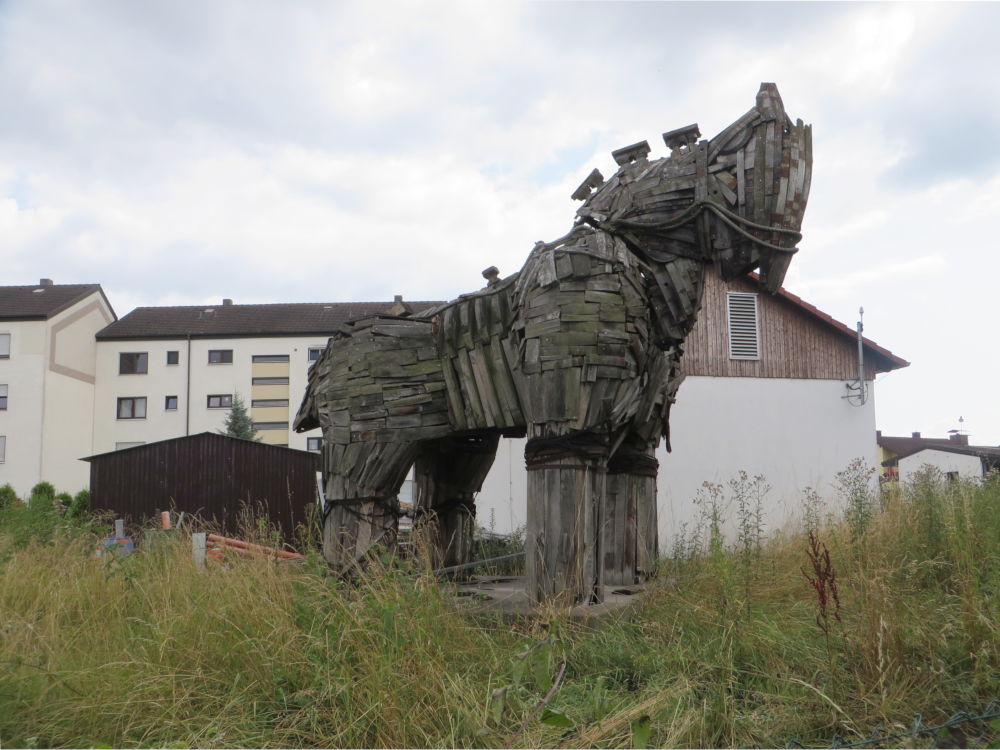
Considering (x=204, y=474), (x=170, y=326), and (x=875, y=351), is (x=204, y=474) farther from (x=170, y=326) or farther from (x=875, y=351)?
(x=170, y=326)

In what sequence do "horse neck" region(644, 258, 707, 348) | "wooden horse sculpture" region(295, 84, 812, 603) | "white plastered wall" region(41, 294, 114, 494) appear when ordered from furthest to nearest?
"white plastered wall" region(41, 294, 114, 494), "horse neck" region(644, 258, 707, 348), "wooden horse sculpture" region(295, 84, 812, 603)

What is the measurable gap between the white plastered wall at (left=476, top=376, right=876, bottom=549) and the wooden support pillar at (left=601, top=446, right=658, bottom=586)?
809cm

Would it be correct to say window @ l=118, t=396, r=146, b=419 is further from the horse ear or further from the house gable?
the horse ear

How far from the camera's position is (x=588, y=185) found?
5754 millimetres

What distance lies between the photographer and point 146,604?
17.3 ft

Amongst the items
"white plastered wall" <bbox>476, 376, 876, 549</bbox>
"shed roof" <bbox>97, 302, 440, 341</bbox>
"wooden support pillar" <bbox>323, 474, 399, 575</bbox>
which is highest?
"shed roof" <bbox>97, 302, 440, 341</bbox>

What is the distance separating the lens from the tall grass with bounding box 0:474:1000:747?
3574 mm

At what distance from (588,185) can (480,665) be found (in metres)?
3.13

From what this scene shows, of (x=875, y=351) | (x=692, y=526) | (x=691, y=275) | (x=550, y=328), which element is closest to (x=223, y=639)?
(x=550, y=328)

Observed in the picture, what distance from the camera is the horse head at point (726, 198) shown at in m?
4.94

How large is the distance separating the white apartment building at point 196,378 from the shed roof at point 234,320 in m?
0.06

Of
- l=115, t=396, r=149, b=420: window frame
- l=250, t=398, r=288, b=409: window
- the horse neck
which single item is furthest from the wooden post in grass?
l=115, t=396, r=149, b=420: window frame

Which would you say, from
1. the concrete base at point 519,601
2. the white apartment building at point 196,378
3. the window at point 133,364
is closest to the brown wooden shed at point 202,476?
the concrete base at point 519,601

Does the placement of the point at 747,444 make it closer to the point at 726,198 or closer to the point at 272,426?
the point at 726,198
